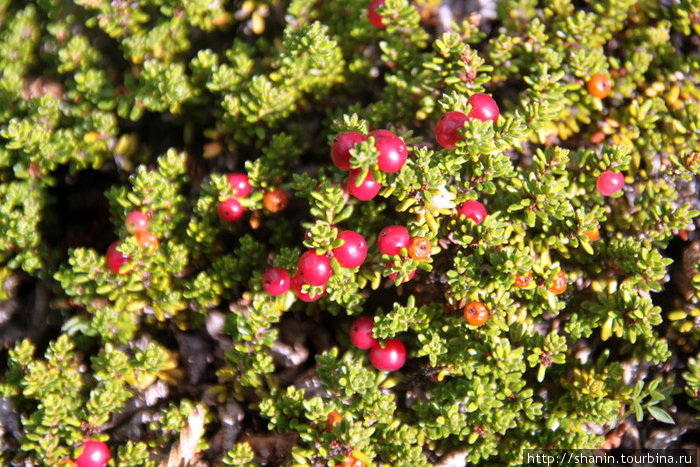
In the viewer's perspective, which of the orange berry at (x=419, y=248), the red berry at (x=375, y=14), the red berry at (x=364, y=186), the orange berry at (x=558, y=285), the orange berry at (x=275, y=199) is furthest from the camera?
the red berry at (x=375, y=14)

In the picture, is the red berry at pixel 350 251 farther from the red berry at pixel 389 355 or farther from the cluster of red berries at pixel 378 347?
the red berry at pixel 389 355

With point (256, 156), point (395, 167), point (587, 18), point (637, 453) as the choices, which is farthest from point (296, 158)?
point (637, 453)

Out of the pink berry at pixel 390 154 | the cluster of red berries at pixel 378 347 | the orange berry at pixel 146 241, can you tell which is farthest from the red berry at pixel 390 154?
the orange berry at pixel 146 241

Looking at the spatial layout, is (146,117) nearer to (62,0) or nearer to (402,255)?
(62,0)

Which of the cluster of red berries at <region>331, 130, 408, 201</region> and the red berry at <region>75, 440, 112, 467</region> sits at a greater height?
the cluster of red berries at <region>331, 130, 408, 201</region>

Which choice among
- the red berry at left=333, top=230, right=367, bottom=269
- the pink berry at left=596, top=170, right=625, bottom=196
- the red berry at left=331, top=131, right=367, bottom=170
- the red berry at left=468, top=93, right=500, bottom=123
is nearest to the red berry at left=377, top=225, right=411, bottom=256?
the red berry at left=333, top=230, right=367, bottom=269

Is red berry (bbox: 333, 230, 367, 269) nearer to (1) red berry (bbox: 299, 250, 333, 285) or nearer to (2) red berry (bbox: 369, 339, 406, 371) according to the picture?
(1) red berry (bbox: 299, 250, 333, 285)

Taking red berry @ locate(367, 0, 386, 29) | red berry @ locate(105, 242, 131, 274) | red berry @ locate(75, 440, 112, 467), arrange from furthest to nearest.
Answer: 1. red berry @ locate(367, 0, 386, 29)
2. red berry @ locate(105, 242, 131, 274)
3. red berry @ locate(75, 440, 112, 467)

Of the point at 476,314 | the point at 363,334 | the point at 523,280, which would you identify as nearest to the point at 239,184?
the point at 363,334
